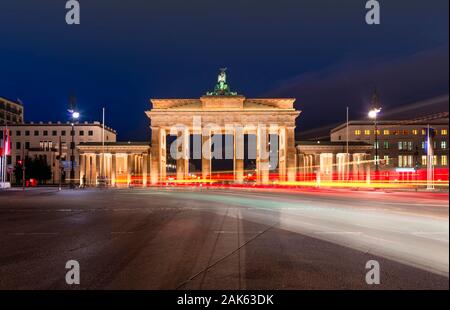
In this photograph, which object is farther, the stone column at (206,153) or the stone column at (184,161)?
the stone column at (184,161)

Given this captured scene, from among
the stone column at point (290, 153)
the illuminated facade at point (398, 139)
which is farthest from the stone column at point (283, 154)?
the illuminated facade at point (398, 139)

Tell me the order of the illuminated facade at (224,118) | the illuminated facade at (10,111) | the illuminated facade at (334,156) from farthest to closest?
the illuminated facade at (10,111), the illuminated facade at (334,156), the illuminated facade at (224,118)

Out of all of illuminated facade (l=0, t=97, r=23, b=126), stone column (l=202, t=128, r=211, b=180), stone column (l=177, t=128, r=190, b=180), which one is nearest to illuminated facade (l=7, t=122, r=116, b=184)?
illuminated facade (l=0, t=97, r=23, b=126)

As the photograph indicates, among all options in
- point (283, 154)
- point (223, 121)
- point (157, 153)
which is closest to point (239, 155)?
point (223, 121)

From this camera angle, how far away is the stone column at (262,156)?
235 feet

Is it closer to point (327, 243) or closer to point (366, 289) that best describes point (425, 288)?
point (366, 289)

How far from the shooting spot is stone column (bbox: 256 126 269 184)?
71688 millimetres

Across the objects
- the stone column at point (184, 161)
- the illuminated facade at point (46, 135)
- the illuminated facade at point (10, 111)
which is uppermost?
the illuminated facade at point (10, 111)

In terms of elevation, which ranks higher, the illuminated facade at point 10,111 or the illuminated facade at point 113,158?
the illuminated facade at point 10,111

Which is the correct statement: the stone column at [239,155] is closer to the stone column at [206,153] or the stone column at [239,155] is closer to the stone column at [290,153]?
the stone column at [206,153]

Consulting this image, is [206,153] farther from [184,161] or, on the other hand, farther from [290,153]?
[290,153]

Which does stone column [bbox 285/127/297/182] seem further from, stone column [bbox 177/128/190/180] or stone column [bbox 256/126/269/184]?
stone column [bbox 177/128/190/180]

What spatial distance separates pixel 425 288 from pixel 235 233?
6931 millimetres

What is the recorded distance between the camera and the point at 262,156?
7306 centimetres
